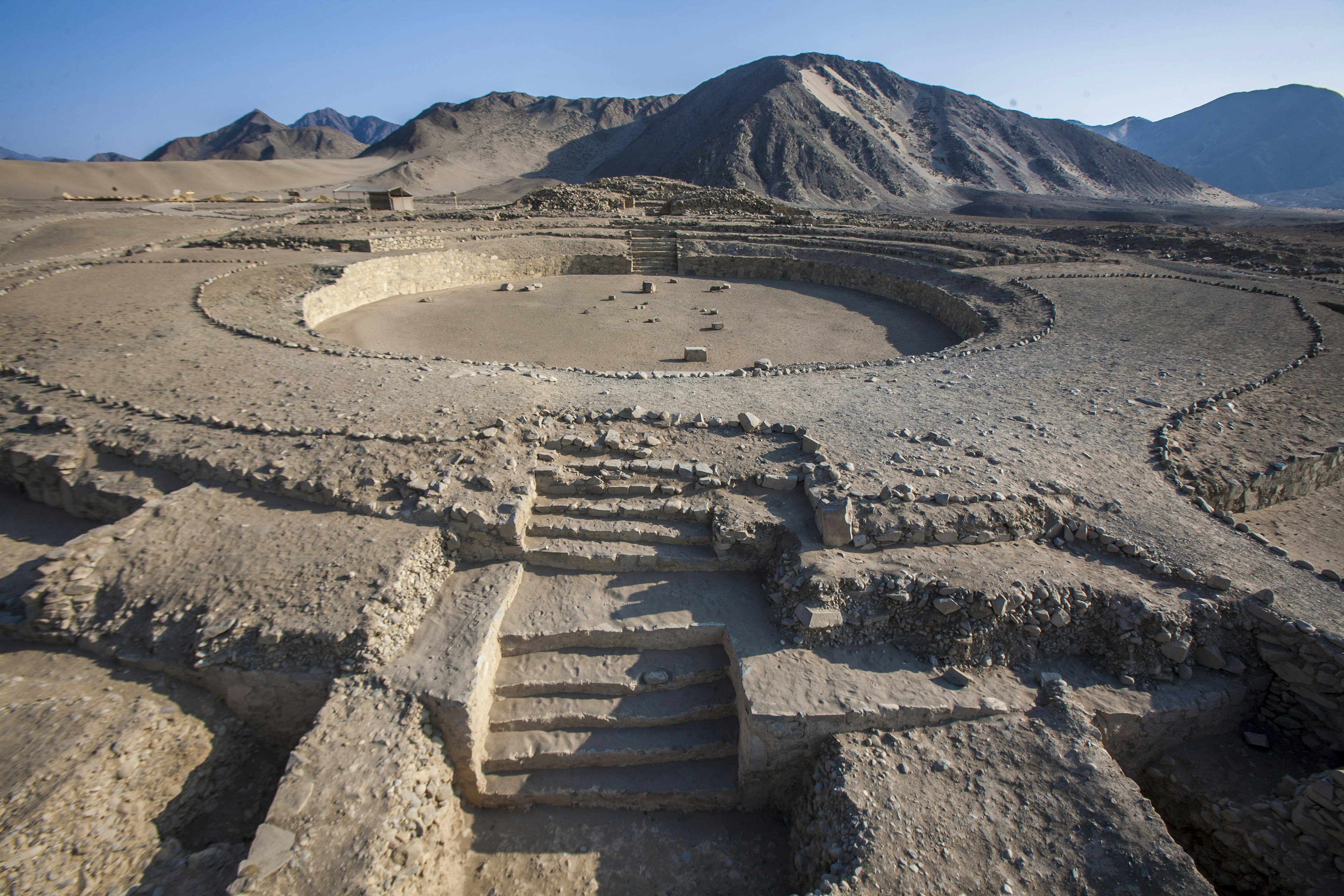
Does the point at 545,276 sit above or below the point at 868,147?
below

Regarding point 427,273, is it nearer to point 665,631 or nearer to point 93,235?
Answer: point 93,235

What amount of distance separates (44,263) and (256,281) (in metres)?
5.86

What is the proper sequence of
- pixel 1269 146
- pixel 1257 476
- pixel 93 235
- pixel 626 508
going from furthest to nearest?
pixel 1269 146 < pixel 93 235 < pixel 1257 476 < pixel 626 508

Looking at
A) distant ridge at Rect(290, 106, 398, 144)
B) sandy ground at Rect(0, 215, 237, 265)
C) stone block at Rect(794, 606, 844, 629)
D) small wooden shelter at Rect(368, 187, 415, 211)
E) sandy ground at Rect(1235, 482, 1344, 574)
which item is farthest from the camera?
distant ridge at Rect(290, 106, 398, 144)

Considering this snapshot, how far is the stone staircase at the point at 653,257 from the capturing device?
2108 cm

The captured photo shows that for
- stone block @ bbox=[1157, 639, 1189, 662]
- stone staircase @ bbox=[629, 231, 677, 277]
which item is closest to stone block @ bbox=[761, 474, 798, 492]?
stone block @ bbox=[1157, 639, 1189, 662]

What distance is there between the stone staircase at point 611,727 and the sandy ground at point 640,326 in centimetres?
655

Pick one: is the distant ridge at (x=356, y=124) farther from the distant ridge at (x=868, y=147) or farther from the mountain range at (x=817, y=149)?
the distant ridge at (x=868, y=147)

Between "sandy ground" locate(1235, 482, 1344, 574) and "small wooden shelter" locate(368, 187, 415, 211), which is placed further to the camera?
"small wooden shelter" locate(368, 187, 415, 211)

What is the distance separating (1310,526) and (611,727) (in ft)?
25.7

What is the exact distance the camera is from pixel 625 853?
4328mm

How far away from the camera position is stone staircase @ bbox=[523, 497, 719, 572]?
5.61m

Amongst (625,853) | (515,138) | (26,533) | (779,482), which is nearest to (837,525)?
(779,482)

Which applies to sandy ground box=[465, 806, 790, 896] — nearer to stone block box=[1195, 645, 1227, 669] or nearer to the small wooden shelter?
stone block box=[1195, 645, 1227, 669]
